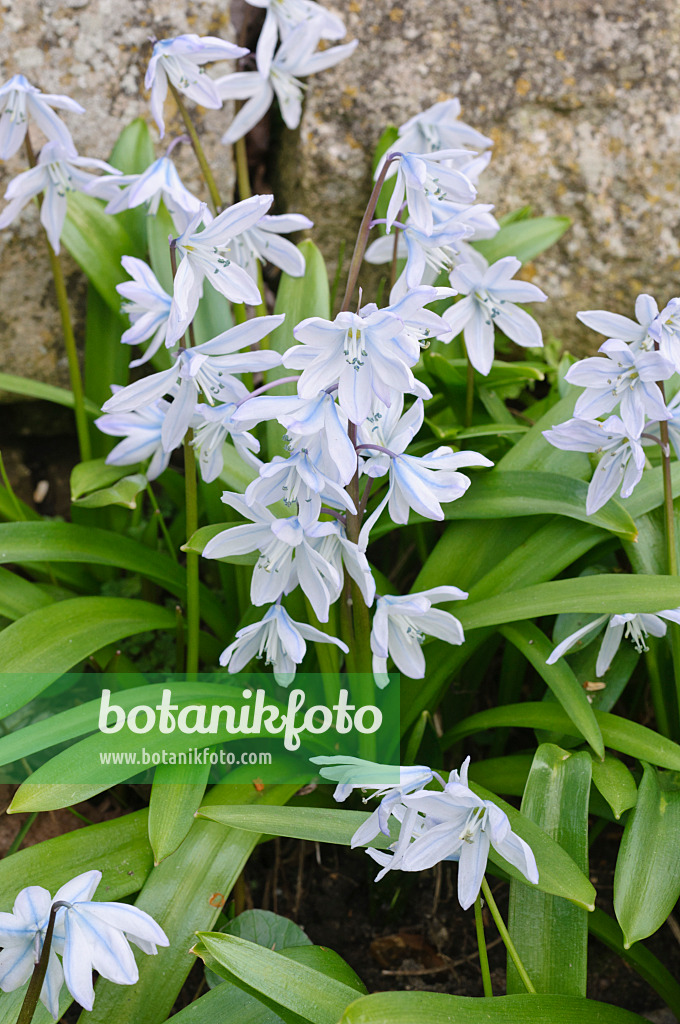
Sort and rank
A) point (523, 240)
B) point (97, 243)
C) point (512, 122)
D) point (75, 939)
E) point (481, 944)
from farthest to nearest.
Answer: point (512, 122), point (523, 240), point (97, 243), point (481, 944), point (75, 939)

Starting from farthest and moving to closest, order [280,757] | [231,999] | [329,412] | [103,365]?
[103,365]
[280,757]
[231,999]
[329,412]

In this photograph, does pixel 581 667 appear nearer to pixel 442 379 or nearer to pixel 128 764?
pixel 442 379

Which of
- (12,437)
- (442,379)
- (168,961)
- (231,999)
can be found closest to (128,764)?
(168,961)

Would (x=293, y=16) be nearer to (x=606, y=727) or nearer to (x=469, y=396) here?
(x=469, y=396)

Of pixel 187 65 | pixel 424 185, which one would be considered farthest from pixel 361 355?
pixel 187 65

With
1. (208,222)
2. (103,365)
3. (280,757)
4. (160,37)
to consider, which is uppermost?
(160,37)
